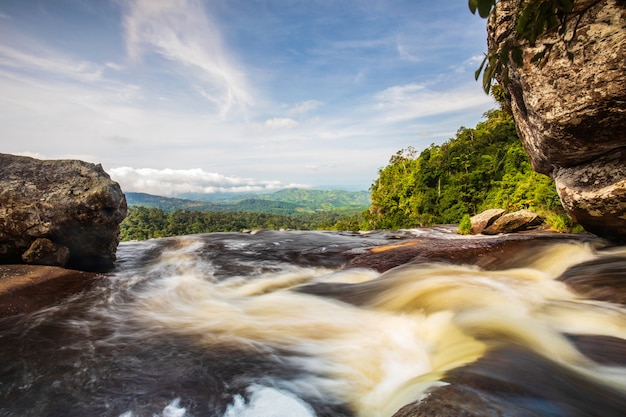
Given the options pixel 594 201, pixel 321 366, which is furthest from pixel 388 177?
pixel 321 366

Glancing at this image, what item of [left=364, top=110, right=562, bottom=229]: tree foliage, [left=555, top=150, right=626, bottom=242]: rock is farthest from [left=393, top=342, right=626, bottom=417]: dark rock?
[left=364, top=110, right=562, bottom=229]: tree foliage

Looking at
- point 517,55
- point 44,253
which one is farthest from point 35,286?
point 517,55

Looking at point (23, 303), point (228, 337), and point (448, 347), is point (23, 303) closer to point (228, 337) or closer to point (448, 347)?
point (228, 337)

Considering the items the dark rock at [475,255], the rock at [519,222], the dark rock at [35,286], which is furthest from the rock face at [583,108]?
the rock at [519,222]

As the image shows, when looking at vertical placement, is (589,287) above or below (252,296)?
above

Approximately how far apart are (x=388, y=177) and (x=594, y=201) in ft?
200

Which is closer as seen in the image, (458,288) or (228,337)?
(228,337)

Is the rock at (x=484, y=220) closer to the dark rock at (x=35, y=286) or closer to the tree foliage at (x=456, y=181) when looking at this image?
the tree foliage at (x=456, y=181)

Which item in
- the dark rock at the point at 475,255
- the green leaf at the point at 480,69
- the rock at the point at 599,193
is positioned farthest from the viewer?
the dark rock at the point at 475,255

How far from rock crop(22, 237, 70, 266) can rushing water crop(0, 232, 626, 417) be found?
1667 mm

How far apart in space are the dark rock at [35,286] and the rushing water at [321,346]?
37cm

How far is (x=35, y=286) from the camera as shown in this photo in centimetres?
681

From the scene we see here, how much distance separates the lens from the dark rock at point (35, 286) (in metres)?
6.08

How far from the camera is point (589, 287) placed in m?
5.96
